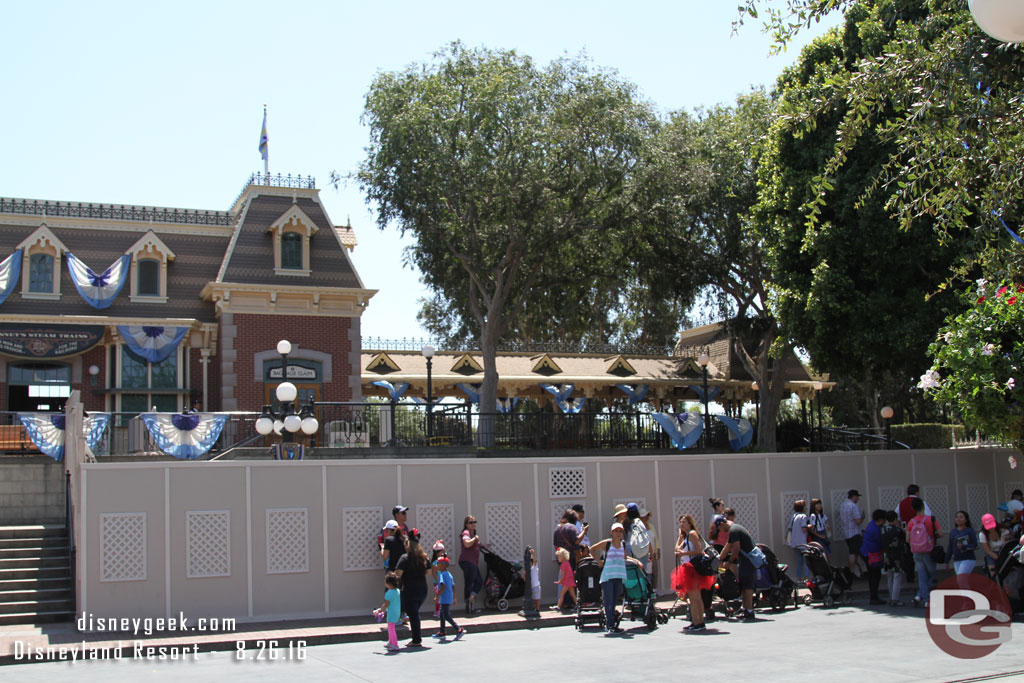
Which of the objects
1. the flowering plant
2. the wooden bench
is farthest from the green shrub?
the wooden bench

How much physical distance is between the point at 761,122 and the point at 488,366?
13.1 m

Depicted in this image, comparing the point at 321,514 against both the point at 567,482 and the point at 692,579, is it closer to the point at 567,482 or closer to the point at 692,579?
the point at 567,482

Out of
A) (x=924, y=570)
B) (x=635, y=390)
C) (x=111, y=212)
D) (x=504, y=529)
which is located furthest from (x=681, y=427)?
(x=111, y=212)

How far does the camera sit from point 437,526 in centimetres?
1642

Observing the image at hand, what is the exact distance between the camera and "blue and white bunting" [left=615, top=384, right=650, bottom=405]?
32.4 meters

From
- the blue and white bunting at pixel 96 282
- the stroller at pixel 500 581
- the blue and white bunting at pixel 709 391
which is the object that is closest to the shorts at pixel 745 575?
the stroller at pixel 500 581

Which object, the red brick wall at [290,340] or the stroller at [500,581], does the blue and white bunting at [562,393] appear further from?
the stroller at [500,581]

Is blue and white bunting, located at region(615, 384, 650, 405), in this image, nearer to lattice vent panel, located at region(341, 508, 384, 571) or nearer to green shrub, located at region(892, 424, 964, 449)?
green shrub, located at region(892, 424, 964, 449)

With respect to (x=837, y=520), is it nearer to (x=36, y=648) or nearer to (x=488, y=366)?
(x=488, y=366)

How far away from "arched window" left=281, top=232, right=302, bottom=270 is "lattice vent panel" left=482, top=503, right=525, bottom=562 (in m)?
12.8

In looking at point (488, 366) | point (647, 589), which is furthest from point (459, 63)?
point (647, 589)

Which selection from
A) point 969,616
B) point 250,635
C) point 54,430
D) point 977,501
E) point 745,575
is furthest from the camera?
point 977,501

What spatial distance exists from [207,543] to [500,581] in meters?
4.76

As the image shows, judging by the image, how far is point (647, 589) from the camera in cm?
1423
